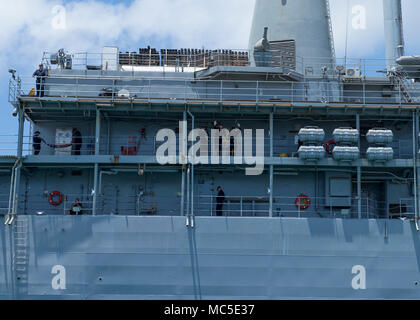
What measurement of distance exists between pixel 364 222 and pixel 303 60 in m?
8.23

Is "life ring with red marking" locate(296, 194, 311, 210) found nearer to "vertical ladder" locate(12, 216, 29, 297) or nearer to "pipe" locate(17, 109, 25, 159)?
"vertical ladder" locate(12, 216, 29, 297)

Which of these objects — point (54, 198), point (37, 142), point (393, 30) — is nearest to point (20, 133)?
point (37, 142)

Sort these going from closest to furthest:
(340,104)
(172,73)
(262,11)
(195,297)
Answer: (195,297), (340,104), (172,73), (262,11)

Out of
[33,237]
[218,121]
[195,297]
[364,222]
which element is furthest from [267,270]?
[33,237]

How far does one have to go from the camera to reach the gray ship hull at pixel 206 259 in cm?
2041

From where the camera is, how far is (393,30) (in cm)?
2652

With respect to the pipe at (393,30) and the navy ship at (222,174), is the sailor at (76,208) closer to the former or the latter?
the navy ship at (222,174)

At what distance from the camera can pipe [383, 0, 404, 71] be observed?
2605cm

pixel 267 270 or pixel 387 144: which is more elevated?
pixel 387 144

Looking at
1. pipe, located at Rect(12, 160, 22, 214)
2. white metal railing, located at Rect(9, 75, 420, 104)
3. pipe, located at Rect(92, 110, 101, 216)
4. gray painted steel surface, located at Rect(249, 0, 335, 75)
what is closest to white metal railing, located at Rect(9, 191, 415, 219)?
pipe, located at Rect(92, 110, 101, 216)

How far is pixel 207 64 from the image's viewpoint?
2564 cm

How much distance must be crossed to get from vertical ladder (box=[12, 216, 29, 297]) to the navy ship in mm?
55

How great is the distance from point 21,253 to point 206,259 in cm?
681
